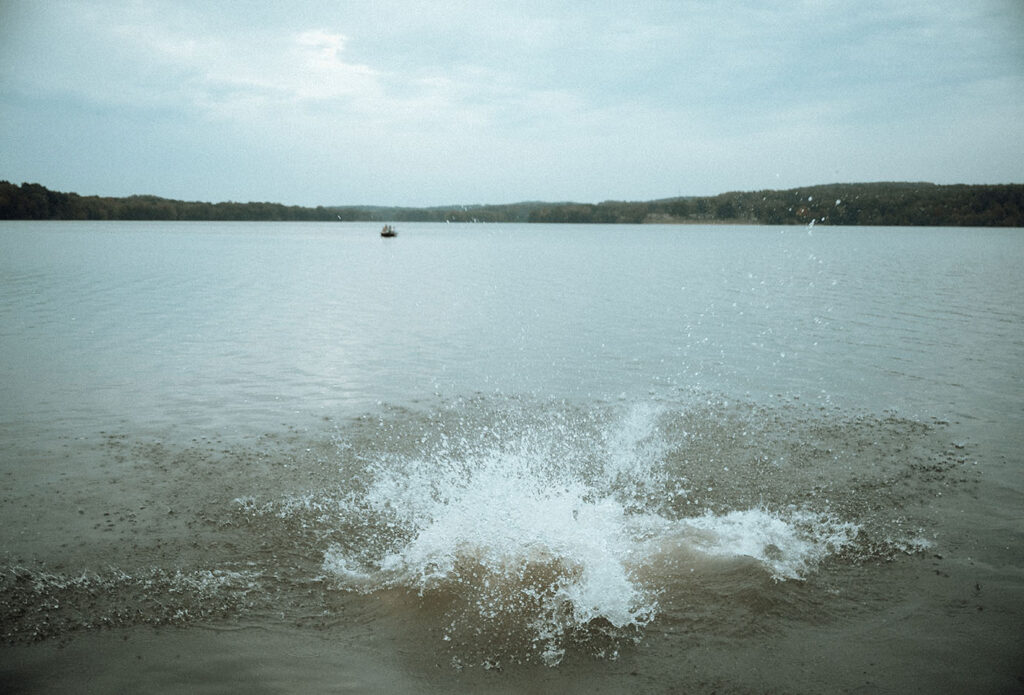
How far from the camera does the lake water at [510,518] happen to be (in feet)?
18.5

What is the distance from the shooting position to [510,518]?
779cm

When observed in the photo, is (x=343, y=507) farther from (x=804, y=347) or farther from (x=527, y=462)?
(x=804, y=347)

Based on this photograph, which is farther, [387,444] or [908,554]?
[387,444]

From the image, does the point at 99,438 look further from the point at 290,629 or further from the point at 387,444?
the point at 290,629

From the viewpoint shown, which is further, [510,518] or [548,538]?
[510,518]

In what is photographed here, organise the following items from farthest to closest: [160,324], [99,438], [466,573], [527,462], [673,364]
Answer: [160,324]
[673,364]
[99,438]
[527,462]
[466,573]

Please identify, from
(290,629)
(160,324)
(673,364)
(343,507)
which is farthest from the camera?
(160,324)

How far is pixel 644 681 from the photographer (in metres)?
5.36

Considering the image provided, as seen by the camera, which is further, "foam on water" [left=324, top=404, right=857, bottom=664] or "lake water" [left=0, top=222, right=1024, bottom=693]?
"foam on water" [left=324, top=404, right=857, bottom=664]

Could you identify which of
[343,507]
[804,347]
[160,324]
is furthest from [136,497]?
[804,347]

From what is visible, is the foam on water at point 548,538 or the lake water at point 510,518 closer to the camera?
the lake water at point 510,518

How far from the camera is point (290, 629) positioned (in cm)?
596

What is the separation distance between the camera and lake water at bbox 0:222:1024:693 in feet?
18.5

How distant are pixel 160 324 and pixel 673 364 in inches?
712
